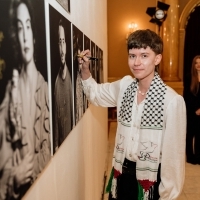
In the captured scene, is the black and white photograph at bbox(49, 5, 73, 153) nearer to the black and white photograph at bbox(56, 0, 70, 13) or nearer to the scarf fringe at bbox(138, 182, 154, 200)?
the black and white photograph at bbox(56, 0, 70, 13)

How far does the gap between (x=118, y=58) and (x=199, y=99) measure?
576 centimetres

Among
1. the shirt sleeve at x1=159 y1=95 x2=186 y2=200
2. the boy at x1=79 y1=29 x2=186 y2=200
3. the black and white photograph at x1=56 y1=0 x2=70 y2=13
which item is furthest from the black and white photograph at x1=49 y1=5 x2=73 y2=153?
the shirt sleeve at x1=159 y1=95 x2=186 y2=200

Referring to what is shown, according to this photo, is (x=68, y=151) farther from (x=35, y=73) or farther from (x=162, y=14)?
(x=162, y=14)

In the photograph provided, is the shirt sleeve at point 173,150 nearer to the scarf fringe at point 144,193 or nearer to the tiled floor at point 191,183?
the scarf fringe at point 144,193

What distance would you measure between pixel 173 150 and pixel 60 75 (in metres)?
0.93

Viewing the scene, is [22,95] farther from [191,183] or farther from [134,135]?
[191,183]

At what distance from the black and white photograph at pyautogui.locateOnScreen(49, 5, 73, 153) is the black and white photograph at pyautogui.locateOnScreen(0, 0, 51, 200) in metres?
0.15

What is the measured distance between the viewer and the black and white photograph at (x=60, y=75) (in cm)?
113

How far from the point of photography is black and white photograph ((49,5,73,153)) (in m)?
1.13

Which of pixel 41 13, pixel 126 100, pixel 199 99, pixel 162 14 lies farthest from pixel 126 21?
pixel 41 13

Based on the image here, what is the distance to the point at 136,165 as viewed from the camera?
193 centimetres

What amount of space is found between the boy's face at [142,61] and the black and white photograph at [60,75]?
507 millimetres

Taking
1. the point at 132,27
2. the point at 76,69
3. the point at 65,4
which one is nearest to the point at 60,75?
the point at 65,4

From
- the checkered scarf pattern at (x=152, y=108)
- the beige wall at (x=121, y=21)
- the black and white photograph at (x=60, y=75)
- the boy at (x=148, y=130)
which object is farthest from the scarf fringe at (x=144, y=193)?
the beige wall at (x=121, y=21)
